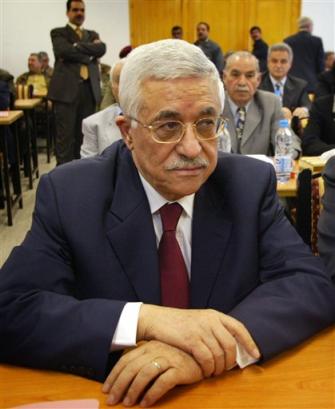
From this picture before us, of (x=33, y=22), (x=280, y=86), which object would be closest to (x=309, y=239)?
(x=280, y=86)

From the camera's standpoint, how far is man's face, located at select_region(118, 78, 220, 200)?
1.19m

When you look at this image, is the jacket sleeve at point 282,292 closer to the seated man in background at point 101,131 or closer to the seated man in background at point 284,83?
the seated man in background at point 101,131

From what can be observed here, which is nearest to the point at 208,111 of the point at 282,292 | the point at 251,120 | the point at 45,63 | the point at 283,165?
the point at 282,292

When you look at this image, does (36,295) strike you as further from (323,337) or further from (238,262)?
(323,337)

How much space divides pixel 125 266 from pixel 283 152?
87.5 inches

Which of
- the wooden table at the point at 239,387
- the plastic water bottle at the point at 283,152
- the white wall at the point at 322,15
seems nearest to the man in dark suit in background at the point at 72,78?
the plastic water bottle at the point at 283,152

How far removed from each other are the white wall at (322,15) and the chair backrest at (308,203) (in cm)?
956

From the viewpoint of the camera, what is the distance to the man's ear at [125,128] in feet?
4.26

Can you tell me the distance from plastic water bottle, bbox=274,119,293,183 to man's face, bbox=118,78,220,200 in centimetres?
168

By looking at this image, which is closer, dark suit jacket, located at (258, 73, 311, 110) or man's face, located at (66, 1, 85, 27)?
dark suit jacket, located at (258, 73, 311, 110)

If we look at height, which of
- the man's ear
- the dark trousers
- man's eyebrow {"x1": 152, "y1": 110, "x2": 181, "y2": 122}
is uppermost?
man's eyebrow {"x1": 152, "y1": 110, "x2": 181, "y2": 122}

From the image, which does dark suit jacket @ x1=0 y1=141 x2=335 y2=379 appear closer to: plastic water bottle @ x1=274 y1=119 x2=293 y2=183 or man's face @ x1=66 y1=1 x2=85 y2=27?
plastic water bottle @ x1=274 y1=119 x2=293 y2=183

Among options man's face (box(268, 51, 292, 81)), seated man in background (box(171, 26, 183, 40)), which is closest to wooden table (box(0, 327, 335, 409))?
man's face (box(268, 51, 292, 81))

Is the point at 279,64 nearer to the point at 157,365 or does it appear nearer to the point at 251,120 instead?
the point at 251,120
